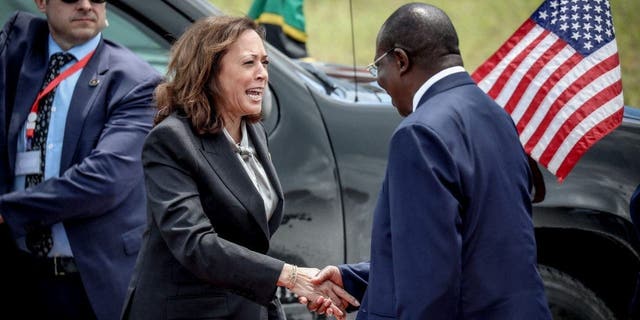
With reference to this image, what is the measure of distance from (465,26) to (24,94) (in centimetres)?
1159

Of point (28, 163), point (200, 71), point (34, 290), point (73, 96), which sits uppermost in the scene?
point (200, 71)

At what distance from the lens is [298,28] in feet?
26.7

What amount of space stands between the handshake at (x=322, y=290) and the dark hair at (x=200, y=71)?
0.47 m

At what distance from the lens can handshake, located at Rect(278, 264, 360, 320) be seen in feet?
11.0

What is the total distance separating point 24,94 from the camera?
4109mm

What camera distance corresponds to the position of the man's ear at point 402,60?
3.00m

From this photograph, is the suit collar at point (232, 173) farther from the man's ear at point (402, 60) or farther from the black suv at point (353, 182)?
the black suv at point (353, 182)

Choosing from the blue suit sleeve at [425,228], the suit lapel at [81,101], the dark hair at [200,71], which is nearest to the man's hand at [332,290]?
the dark hair at [200,71]

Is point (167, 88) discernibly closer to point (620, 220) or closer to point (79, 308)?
point (79, 308)

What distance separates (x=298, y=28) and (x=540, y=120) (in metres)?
3.72

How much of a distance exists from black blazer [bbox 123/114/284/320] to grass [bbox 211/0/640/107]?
9.41 meters

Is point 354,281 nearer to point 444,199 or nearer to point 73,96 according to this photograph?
point 444,199

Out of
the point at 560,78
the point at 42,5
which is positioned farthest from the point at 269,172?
the point at 560,78

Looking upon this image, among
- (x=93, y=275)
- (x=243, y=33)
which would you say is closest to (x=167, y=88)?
(x=243, y=33)
